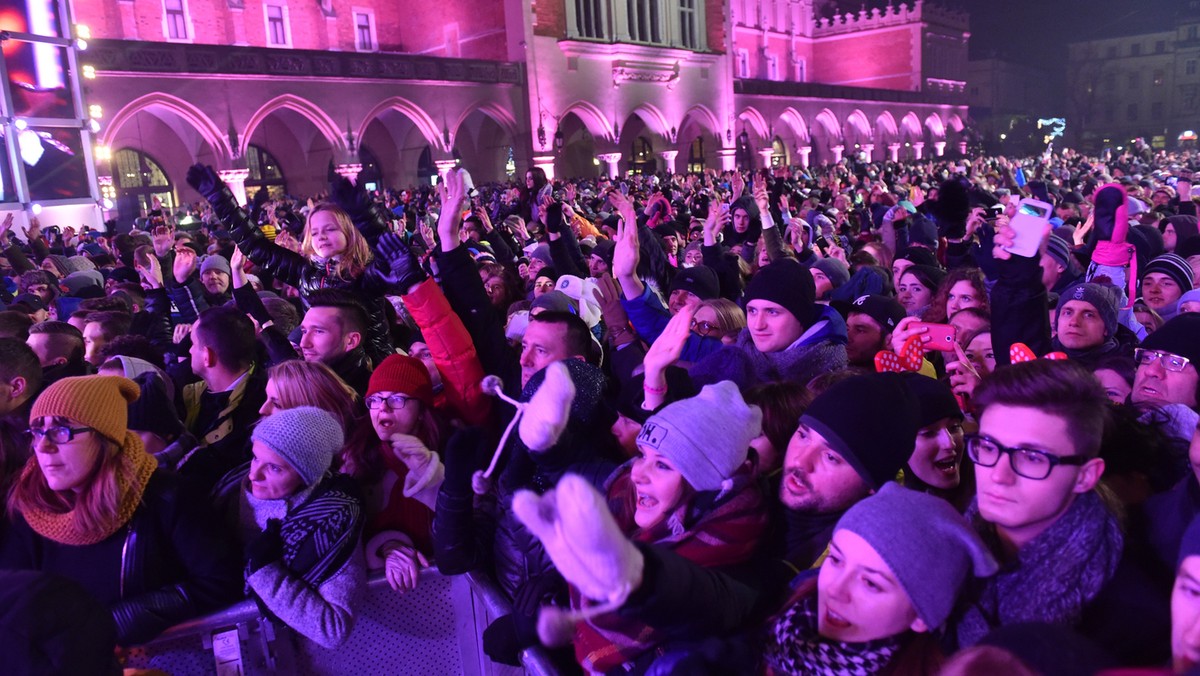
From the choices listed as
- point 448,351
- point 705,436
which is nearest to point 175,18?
point 448,351

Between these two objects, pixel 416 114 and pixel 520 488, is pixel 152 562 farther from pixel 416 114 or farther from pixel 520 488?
pixel 416 114

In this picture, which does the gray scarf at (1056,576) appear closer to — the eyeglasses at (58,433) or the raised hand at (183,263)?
the eyeglasses at (58,433)

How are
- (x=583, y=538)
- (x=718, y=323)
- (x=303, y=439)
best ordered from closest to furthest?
1. (x=583, y=538)
2. (x=303, y=439)
3. (x=718, y=323)

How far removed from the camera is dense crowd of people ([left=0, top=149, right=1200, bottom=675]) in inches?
66.6

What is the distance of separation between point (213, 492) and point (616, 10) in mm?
29761

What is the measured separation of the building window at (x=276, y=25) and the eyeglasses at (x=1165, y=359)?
2949 cm

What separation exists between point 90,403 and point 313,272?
1958 mm

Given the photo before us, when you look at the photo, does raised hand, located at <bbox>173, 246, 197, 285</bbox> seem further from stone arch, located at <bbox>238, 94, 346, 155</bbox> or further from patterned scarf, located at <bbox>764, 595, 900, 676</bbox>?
stone arch, located at <bbox>238, 94, 346, 155</bbox>

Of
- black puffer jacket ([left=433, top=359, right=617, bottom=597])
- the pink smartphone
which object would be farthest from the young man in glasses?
the pink smartphone

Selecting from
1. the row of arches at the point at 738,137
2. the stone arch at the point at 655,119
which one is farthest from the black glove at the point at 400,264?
the stone arch at the point at 655,119

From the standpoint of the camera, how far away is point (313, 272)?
432cm

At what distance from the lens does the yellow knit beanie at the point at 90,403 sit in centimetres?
241

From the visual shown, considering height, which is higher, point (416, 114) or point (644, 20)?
point (644, 20)

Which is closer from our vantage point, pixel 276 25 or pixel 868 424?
pixel 868 424
